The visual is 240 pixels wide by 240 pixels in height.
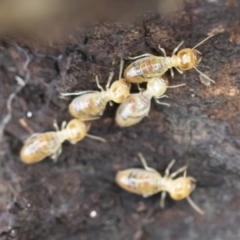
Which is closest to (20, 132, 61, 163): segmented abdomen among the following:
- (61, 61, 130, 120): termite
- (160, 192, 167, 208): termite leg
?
(61, 61, 130, 120): termite

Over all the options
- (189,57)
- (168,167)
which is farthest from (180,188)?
(189,57)

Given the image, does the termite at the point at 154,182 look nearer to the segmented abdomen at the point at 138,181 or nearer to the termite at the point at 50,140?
the segmented abdomen at the point at 138,181

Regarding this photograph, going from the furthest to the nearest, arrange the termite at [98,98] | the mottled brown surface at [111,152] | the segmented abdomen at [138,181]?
the segmented abdomen at [138,181] < the termite at [98,98] < the mottled brown surface at [111,152]

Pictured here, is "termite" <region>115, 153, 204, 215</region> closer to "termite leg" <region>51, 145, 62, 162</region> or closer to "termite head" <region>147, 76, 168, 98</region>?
"termite leg" <region>51, 145, 62, 162</region>

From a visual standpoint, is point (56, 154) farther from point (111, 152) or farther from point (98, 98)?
point (98, 98)

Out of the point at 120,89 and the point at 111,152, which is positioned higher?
the point at 120,89

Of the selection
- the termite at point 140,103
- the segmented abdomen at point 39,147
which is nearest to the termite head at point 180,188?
the termite at point 140,103

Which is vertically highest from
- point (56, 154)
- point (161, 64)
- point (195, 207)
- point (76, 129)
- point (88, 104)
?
point (161, 64)
